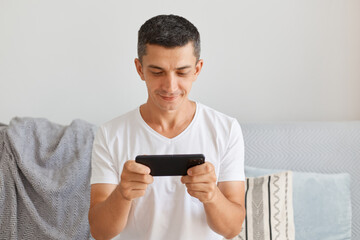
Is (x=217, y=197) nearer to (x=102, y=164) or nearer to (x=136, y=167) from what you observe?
(x=136, y=167)

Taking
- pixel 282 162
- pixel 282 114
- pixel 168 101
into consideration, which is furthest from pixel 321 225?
pixel 168 101

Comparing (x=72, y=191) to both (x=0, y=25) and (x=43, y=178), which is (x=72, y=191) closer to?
(x=43, y=178)

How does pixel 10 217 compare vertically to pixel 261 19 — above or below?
below

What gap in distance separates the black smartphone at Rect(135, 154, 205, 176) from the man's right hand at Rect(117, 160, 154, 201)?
0.07 feet

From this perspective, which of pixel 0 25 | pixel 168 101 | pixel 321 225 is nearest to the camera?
pixel 168 101

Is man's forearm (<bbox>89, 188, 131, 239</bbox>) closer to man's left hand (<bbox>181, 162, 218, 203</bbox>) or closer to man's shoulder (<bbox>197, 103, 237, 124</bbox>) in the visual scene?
man's left hand (<bbox>181, 162, 218, 203</bbox>)

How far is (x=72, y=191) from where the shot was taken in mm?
2020

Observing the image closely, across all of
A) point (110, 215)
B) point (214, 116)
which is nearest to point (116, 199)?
point (110, 215)

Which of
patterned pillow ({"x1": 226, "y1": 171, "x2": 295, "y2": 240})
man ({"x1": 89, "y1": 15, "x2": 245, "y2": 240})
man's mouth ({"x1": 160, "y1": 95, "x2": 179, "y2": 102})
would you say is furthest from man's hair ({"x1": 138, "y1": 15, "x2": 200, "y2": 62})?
patterned pillow ({"x1": 226, "y1": 171, "x2": 295, "y2": 240})

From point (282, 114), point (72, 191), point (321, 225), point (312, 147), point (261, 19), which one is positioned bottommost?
point (321, 225)

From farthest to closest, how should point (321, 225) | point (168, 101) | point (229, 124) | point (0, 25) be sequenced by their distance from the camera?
point (0, 25), point (321, 225), point (229, 124), point (168, 101)

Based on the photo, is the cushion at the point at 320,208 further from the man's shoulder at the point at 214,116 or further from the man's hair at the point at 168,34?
the man's hair at the point at 168,34

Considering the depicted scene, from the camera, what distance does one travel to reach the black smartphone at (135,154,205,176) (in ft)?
3.88

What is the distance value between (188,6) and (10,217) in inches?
52.0
